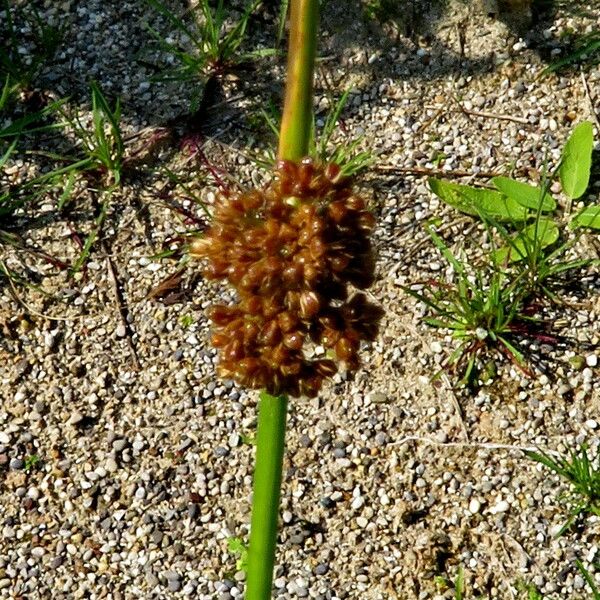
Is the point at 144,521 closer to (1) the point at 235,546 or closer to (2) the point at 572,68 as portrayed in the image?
(1) the point at 235,546

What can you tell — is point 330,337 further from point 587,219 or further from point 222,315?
point 587,219

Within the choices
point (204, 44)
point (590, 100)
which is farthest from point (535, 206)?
point (204, 44)

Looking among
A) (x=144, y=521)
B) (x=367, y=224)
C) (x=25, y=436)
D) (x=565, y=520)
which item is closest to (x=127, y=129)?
(x=25, y=436)

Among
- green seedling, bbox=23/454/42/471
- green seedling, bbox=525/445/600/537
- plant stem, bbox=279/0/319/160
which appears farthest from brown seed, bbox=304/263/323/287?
green seedling, bbox=23/454/42/471

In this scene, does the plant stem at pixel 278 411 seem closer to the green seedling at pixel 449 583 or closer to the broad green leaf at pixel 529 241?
the green seedling at pixel 449 583

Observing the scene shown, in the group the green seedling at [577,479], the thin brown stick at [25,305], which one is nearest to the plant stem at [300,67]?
the green seedling at [577,479]

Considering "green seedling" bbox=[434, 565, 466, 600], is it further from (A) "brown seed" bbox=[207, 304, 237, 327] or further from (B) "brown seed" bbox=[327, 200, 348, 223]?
(B) "brown seed" bbox=[327, 200, 348, 223]
